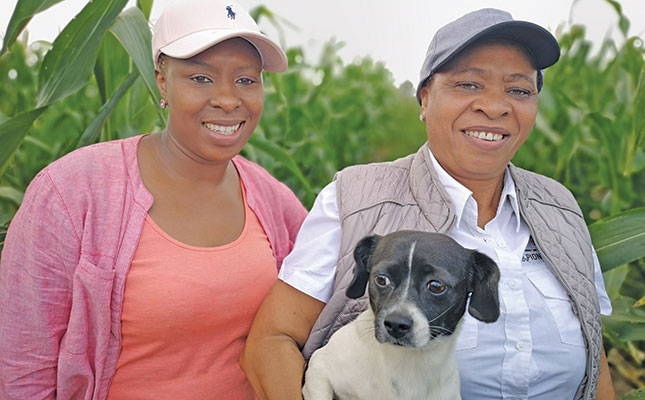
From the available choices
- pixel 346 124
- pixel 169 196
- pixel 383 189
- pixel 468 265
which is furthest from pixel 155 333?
pixel 346 124

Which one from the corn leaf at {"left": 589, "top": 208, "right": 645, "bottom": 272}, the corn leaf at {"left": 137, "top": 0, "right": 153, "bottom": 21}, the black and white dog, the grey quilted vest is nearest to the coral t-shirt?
the grey quilted vest

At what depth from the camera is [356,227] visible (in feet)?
5.17

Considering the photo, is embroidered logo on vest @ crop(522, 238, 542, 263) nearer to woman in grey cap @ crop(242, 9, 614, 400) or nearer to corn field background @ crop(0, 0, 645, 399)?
woman in grey cap @ crop(242, 9, 614, 400)

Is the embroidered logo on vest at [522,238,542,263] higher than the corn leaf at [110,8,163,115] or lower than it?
lower

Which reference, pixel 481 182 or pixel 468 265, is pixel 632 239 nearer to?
pixel 481 182

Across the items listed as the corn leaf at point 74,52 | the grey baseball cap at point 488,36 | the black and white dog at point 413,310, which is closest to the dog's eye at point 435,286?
the black and white dog at point 413,310

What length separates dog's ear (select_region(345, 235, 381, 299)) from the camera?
1423 millimetres

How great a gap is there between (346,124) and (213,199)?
323 cm

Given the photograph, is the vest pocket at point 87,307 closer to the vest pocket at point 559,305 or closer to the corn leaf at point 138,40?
the corn leaf at point 138,40

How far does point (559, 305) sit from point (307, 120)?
2080mm

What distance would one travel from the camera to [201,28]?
162cm

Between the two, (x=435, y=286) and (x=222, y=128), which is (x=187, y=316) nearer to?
(x=222, y=128)

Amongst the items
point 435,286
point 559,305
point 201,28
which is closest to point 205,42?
point 201,28

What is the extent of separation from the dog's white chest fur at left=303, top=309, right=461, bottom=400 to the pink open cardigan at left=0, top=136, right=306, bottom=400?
2.03ft
